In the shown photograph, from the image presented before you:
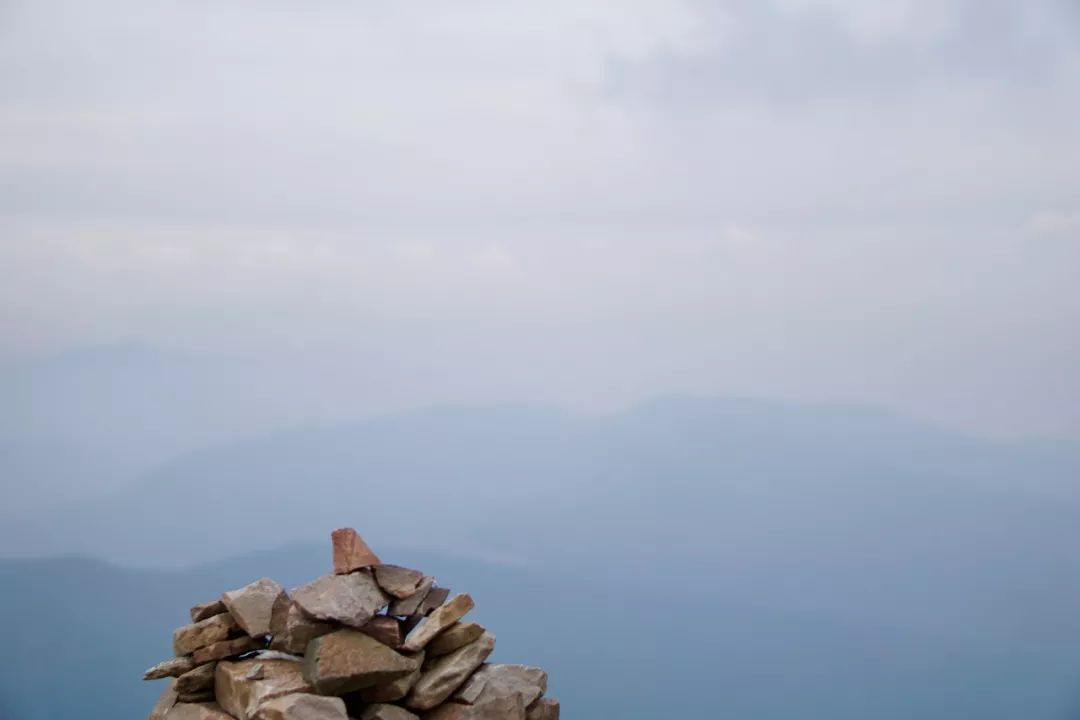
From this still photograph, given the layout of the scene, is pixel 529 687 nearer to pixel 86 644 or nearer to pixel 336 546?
pixel 336 546

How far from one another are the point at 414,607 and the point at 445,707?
0.59m

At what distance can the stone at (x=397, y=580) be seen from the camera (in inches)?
268

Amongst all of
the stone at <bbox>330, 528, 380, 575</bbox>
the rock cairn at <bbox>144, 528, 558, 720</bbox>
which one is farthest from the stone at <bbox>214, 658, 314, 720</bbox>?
the stone at <bbox>330, 528, 380, 575</bbox>

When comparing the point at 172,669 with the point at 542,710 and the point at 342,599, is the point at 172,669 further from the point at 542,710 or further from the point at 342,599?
the point at 542,710

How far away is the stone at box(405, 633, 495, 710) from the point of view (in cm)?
669

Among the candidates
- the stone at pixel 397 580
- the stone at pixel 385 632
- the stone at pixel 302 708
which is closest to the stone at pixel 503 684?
Result: the stone at pixel 385 632

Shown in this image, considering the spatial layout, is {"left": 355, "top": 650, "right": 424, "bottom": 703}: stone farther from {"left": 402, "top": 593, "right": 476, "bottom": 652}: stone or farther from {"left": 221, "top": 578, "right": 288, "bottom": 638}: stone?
{"left": 221, "top": 578, "right": 288, "bottom": 638}: stone

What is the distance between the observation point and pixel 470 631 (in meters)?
6.99

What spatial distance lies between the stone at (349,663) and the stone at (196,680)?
70 cm

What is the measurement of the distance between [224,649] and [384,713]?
1079 mm

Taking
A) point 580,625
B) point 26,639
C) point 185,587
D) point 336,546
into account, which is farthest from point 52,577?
point 336,546

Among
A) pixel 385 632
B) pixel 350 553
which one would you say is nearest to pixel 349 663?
pixel 385 632

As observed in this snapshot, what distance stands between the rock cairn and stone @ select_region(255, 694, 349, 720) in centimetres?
1

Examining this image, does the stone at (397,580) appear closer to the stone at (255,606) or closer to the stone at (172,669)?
the stone at (255,606)
